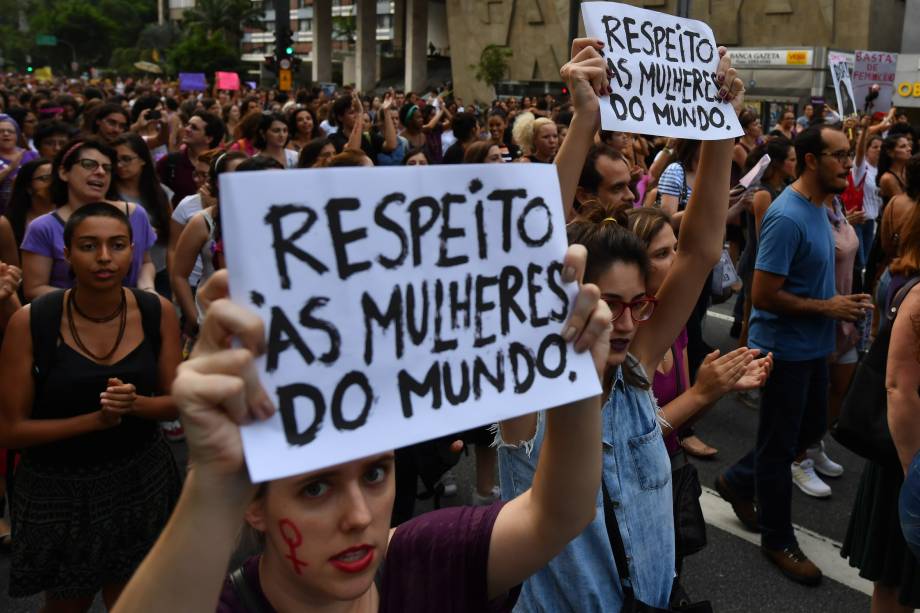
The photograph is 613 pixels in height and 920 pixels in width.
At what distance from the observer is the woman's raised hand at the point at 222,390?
1036 mm

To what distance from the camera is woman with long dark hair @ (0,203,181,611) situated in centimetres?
273

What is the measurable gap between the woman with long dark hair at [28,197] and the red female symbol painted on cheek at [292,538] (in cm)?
404

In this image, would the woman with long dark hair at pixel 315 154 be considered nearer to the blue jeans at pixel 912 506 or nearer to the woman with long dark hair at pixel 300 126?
Result: the woman with long dark hair at pixel 300 126

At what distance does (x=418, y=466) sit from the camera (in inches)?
139

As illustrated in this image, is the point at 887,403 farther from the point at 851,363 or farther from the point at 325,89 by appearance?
the point at 325,89

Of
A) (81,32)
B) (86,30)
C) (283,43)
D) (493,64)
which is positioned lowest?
(283,43)

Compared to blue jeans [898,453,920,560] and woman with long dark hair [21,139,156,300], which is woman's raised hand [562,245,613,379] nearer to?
blue jeans [898,453,920,560]

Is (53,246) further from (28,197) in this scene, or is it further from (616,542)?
(616,542)

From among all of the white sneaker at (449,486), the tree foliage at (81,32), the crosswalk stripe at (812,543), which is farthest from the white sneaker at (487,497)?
the tree foliage at (81,32)

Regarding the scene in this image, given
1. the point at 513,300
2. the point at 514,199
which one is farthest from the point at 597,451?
the point at 514,199

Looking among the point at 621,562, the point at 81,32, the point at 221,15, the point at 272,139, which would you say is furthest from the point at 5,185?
the point at 81,32

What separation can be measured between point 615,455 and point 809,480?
315 centimetres

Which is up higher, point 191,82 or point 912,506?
point 191,82

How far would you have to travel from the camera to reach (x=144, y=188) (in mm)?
5562
